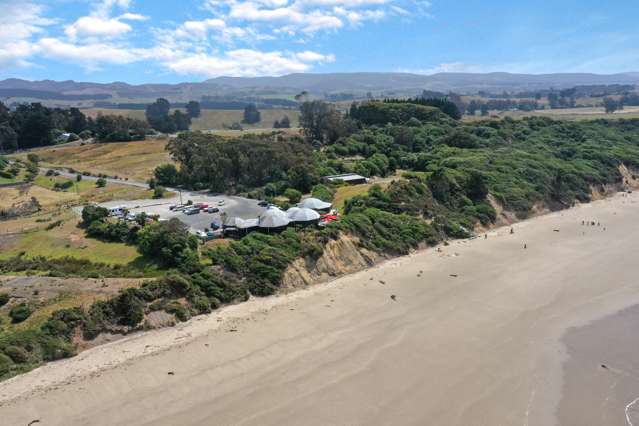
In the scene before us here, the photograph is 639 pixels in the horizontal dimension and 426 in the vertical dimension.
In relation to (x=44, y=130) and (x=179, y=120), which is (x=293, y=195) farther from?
(x=179, y=120)

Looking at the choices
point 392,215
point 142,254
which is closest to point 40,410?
point 142,254

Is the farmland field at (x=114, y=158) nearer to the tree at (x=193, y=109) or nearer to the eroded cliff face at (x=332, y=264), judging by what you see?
the eroded cliff face at (x=332, y=264)

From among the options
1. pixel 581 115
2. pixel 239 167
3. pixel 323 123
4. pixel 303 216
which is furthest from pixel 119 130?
pixel 581 115

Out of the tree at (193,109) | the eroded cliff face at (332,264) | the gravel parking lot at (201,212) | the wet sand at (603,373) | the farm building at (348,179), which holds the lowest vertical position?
the wet sand at (603,373)

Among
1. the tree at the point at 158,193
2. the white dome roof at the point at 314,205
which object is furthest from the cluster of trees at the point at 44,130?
the white dome roof at the point at 314,205

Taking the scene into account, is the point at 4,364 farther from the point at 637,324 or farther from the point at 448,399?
the point at 637,324

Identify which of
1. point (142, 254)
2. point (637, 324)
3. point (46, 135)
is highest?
point (46, 135)
